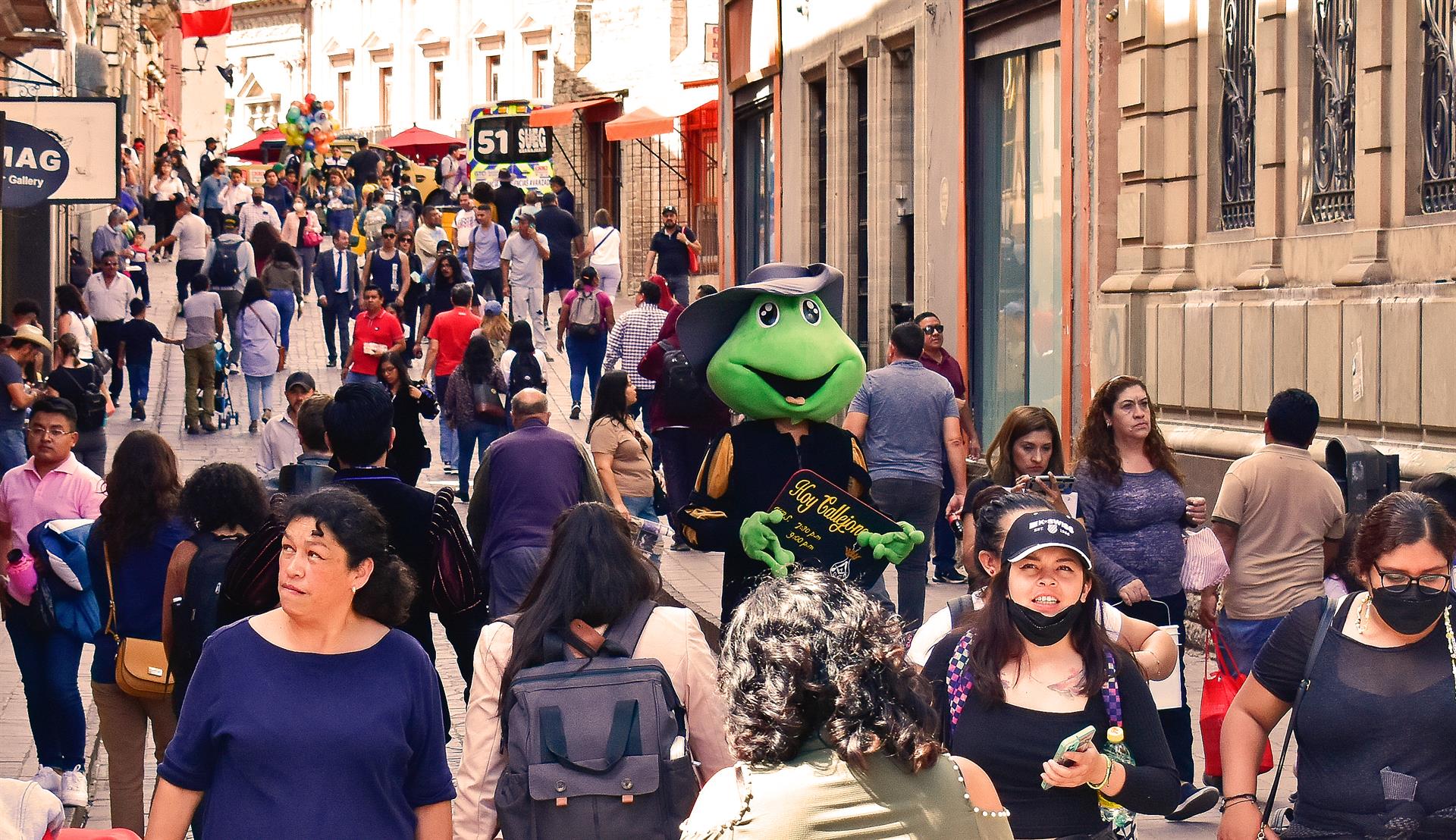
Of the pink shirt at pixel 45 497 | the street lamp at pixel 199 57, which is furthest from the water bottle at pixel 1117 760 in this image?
the street lamp at pixel 199 57

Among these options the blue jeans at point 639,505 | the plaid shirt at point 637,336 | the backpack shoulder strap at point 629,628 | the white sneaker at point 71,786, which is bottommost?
the white sneaker at point 71,786

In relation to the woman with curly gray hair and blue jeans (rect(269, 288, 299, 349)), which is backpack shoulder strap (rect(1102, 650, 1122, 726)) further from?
blue jeans (rect(269, 288, 299, 349))

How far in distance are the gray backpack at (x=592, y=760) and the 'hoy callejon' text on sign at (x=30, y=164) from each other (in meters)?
11.4

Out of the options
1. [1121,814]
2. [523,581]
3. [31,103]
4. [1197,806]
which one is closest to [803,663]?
[1121,814]

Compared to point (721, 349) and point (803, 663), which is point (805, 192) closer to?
point (721, 349)

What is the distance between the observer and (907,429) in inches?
435

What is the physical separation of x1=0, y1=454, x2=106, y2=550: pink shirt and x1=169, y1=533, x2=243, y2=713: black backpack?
218 centimetres

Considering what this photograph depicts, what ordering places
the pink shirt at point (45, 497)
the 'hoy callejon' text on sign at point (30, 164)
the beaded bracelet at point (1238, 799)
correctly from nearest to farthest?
1. the beaded bracelet at point (1238, 799)
2. the pink shirt at point (45, 497)
3. the 'hoy callejon' text on sign at point (30, 164)

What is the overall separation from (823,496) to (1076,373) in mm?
7259

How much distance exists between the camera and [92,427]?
535 inches

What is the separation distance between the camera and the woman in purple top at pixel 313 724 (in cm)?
417

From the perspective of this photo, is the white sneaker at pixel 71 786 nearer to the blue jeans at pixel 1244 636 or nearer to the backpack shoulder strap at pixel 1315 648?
the blue jeans at pixel 1244 636

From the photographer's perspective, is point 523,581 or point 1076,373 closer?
point 523,581

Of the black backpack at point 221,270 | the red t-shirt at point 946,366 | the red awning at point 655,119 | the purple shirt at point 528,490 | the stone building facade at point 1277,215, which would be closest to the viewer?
the purple shirt at point 528,490
